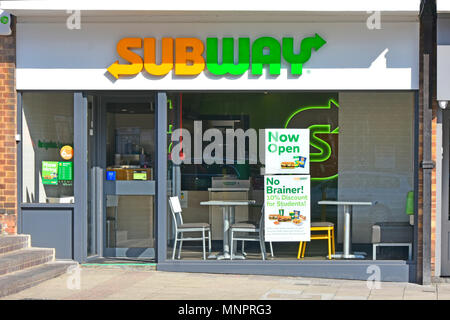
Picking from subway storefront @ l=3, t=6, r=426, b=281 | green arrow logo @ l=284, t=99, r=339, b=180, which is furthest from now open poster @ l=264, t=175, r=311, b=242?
green arrow logo @ l=284, t=99, r=339, b=180

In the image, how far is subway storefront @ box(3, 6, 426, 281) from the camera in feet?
30.4

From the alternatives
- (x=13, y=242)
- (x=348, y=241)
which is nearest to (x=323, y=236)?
(x=348, y=241)

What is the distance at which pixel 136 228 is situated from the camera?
1022cm

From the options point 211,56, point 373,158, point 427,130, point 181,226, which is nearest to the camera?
point 427,130

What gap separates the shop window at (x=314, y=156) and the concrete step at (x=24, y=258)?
1701 millimetres

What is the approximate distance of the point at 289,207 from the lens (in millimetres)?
9594

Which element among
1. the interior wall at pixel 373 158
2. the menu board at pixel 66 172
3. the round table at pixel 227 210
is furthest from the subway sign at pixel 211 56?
the round table at pixel 227 210

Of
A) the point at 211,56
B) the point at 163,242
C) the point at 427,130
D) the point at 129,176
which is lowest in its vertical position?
the point at 163,242

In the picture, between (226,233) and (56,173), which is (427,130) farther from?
(56,173)

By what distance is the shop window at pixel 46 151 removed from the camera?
979 centimetres

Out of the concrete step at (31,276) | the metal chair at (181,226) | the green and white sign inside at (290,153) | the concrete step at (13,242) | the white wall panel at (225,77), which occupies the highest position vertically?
the white wall panel at (225,77)

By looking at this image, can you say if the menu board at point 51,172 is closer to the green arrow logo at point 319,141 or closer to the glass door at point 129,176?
the glass door at point 129,176

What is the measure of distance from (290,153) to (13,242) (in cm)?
396
